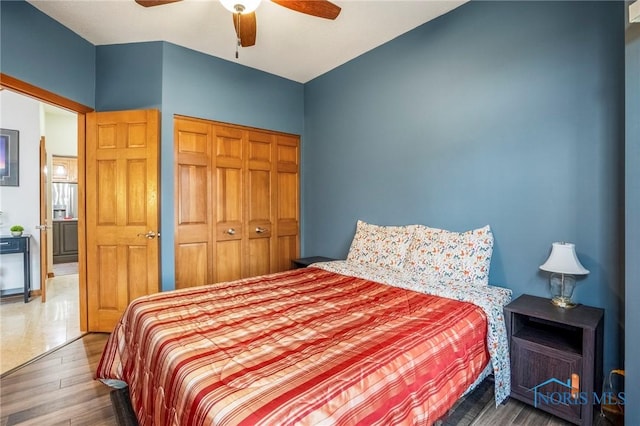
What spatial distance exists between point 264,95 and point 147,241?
215 cm

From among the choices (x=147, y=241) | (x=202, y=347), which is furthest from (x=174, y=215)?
(x=202, y=347)

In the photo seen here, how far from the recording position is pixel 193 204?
336 cm

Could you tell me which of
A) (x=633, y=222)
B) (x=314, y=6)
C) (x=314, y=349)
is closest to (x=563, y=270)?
(x=633, y=222)

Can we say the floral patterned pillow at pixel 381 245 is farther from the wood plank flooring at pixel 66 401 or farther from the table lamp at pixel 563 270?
the wood plank flooring at pixel 66 401

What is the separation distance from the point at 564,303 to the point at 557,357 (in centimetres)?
35

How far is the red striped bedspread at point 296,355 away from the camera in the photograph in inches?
41.5

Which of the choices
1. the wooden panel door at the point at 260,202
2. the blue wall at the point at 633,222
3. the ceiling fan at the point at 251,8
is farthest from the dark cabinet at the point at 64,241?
the blue wall at the point at 633,222

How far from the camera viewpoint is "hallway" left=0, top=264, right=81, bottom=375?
2.70m

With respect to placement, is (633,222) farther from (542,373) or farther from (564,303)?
(542,373)

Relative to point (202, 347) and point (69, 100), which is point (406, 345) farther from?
point (69, 100)

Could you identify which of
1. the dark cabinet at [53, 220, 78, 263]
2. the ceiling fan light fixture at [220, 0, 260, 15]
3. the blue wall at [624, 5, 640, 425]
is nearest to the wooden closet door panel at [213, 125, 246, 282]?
the ceiling fan light fixture at [220, 0, 260, 15]

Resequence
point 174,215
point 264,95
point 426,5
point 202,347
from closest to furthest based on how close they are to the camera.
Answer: point 202,347
point 426,5
point 174,215
point 264,95

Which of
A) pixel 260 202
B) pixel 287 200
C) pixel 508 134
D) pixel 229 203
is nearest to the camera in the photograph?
pixel 508 134

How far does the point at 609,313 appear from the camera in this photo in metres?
1.93
